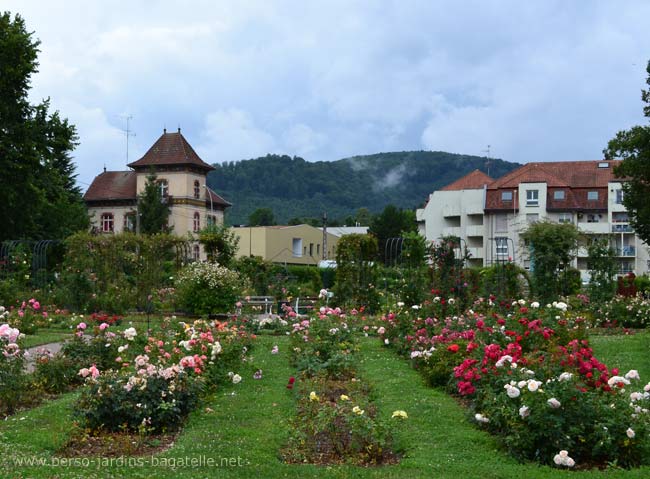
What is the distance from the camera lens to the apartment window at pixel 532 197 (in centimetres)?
6153

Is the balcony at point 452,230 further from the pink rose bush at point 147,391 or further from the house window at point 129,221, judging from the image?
the pink rose bush at point 147,391

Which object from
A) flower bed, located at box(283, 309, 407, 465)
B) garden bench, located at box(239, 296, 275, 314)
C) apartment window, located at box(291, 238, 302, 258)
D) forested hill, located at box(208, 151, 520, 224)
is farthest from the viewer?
forested hill, located at box(208, 151, 520, 224)

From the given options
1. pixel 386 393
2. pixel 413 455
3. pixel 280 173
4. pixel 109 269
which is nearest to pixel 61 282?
pixel 109 269

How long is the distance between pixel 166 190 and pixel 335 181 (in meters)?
79.3

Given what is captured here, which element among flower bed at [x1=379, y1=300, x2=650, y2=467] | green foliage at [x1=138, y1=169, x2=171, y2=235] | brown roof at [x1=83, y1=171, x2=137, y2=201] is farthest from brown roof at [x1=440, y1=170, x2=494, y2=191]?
flower bed at [x1=379, y1=300, x2=650, y2=467]

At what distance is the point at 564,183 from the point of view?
62.2 metres

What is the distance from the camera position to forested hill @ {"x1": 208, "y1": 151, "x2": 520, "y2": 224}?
13119 centimetres

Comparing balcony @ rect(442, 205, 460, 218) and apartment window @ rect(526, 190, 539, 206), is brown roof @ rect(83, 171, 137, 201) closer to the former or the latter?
balcony @ rect(442, 205, 460, 218)

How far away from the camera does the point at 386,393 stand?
9.85 metres

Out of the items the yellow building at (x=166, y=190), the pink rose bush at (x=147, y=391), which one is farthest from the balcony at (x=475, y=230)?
the pink rose bush at (x=147, y=391)

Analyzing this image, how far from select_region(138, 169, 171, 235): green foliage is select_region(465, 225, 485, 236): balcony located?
2407 cm

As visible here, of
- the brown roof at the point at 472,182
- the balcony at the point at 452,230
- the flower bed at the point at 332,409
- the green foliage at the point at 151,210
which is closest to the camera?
the flower bed at the point at 332,409

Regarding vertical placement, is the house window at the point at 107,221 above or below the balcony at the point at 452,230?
above

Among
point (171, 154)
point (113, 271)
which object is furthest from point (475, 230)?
point (113, 271)
